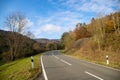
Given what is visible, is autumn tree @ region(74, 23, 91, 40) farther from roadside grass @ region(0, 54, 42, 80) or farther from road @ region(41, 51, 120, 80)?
road @ region(41, 51, 120, 80)

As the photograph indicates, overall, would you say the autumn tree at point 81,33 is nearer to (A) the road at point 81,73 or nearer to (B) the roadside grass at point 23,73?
(B) the roadside grass at point 23,73

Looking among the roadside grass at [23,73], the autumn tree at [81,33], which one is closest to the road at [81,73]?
the roadside grass at [23,73]

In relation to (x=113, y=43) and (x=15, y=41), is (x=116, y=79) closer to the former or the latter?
(x=113, y=43)

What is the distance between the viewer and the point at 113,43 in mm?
30688

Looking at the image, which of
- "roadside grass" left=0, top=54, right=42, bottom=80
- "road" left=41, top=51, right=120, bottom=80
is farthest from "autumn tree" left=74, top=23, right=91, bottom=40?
"road" left=41, top=51, right=120, bottom=80

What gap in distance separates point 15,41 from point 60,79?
3899 cm

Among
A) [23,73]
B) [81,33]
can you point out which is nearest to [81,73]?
[23,73]

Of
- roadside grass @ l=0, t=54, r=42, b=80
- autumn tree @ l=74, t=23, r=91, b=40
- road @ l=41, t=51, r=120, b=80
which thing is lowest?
roadside grass @ l=0, t=54, r=42, b=80

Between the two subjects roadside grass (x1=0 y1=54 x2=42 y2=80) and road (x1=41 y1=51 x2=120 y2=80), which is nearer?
road (x1=41 y1=51 x2=120 y2=80)

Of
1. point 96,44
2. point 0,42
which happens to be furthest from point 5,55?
point 96,44

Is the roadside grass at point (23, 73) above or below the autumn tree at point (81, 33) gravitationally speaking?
below

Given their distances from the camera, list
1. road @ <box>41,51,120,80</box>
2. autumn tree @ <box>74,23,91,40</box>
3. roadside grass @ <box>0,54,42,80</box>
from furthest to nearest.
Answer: autumn tree @ <box>74,23,91,40</box> < roadside grass @ <box>0,54,42,80</box> < road @ <box>41,51,120,80</box>

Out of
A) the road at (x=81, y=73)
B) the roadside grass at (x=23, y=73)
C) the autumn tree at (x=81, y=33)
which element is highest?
the autumn tree at (x=81, y=33)

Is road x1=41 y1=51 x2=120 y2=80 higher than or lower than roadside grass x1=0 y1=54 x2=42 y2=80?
higher
